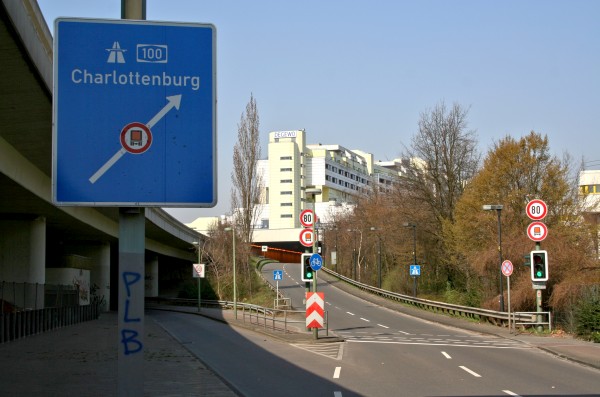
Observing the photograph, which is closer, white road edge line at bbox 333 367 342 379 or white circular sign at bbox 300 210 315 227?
white road edge line at bbox 333 367 342 379

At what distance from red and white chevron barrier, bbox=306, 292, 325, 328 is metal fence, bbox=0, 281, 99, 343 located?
11694 millimetres

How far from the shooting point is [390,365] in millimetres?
20953

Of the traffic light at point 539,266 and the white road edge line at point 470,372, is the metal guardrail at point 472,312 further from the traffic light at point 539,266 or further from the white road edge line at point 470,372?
the white road edge line at point 470,372

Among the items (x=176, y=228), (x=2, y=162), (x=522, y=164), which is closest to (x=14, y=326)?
(x=2, y=162)

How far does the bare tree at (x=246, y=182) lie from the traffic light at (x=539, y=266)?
39638 mm

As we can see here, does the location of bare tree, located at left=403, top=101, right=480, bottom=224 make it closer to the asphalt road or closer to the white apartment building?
the asphalt road

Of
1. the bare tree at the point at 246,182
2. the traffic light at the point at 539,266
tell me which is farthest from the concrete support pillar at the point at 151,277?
the traffic light at the point at 539,266

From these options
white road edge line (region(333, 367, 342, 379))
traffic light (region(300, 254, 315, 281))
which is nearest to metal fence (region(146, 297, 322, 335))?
traffic light (region(300, 254, 315, 281))

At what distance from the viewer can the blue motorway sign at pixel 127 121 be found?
4.79 meters

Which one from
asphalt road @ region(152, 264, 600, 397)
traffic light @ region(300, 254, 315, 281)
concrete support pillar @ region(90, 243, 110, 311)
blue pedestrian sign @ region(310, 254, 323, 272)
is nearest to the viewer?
asphalt road @ region(152, 264, 600, 397)

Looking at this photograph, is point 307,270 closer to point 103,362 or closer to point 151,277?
point 103,362

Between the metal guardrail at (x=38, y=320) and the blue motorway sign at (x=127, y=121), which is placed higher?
the blue motorway sign at (x=127, y=121)

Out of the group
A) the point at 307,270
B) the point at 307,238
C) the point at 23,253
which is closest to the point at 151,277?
the point at 23,253

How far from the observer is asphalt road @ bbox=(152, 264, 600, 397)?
626 inches
